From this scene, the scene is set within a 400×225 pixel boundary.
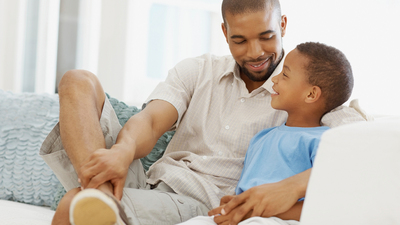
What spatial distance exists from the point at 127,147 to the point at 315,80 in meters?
0.56

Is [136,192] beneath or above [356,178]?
beneath

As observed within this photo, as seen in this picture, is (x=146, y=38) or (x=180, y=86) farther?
(x=146, y=38)

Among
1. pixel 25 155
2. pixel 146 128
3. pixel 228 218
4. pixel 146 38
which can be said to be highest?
pixel 146 38

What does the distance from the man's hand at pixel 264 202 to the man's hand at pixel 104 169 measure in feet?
0.88

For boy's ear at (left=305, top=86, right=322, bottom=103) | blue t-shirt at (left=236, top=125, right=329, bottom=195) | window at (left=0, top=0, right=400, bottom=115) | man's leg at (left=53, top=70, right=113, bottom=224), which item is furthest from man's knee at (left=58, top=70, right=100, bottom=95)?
window at (left=0, top=0, right=400, bottom=115)

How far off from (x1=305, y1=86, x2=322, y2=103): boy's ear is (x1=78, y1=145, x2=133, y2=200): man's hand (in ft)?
1.80

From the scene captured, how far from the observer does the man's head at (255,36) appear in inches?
52.7

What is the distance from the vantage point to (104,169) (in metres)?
0.94

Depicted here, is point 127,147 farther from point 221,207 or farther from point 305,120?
point 305,120

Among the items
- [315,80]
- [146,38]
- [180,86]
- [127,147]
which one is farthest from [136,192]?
[146,38]

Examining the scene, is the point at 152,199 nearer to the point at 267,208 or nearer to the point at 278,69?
the point at 267,208

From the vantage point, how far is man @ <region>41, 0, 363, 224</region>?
964 millimetres

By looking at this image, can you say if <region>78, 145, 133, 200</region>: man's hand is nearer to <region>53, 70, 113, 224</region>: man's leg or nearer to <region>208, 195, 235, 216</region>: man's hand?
<region>53, 70, 113, 224</region>: man's leg

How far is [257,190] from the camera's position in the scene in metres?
0.93
